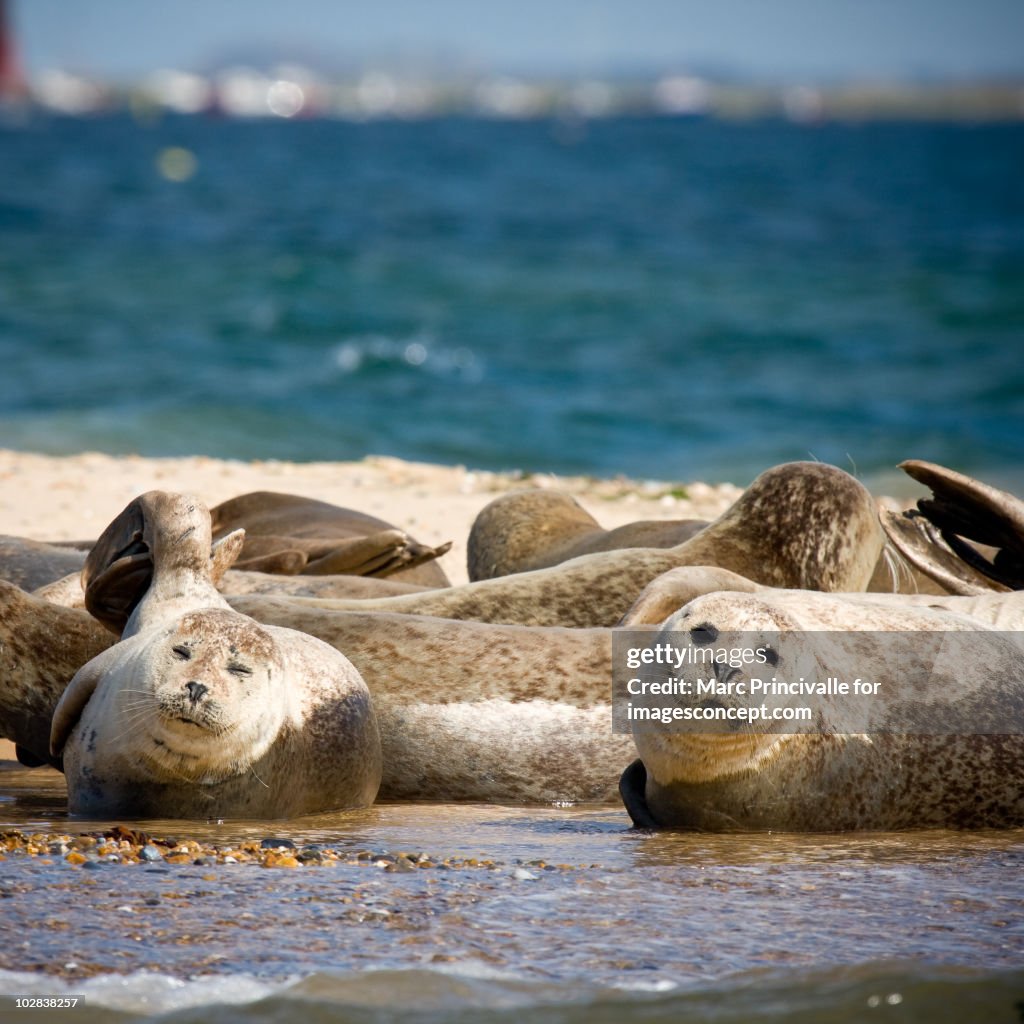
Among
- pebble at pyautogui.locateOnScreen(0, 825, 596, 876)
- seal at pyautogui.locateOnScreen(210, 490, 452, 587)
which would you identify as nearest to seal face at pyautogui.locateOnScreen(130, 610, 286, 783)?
pebble at pyautogui.locateOnScreen(0, 825, 596, 876)

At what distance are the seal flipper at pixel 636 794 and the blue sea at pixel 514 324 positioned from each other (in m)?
A: 9.80

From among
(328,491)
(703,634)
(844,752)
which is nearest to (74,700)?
(703,634)

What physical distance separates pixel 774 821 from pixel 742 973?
4.67 feet

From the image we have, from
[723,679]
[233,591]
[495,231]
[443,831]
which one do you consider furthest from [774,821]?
[495,231]

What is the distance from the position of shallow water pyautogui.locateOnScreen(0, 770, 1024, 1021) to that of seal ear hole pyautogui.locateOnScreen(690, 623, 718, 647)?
1.70 ft

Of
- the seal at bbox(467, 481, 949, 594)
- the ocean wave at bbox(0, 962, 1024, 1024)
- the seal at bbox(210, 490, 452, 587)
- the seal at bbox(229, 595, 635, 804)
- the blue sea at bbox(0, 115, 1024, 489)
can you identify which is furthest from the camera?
the blue sea at bbox(0, 115, 1024, 489)


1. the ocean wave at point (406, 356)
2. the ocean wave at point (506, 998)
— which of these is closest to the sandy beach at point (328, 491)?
the ocean wave at point (506, 998)

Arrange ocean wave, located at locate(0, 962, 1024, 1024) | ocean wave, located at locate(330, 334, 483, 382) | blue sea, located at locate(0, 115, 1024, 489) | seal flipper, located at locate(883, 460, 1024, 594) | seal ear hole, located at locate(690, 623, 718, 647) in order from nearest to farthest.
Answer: ocean wave, located at locate(0, 962, 1024, 1024), seal ear hole, located at locate(690, 623, 718, 647), seal flipper, located at locate(883, 460, 1024, 594), blue sea, located at locate(0, 115, 1024, 489), ocean wave, located at locate(330, 334, 483, 382)

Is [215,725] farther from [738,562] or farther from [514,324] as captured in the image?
[514,324]

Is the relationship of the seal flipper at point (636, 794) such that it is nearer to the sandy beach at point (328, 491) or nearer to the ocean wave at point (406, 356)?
the sandy beach at point (328, 491)

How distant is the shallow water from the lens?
3.06 metres

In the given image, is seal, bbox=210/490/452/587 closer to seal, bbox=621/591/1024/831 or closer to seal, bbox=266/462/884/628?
seal, bbox=266/462/884/628

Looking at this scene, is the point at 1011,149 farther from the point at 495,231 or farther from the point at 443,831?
the point at 443,831

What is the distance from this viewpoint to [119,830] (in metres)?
4.24
